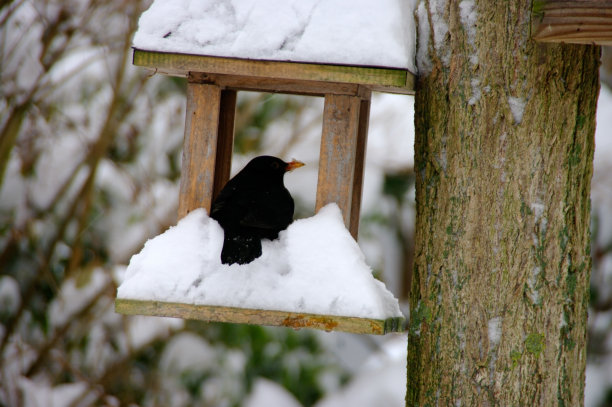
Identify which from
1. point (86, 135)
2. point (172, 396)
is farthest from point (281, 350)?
point (86, 135)

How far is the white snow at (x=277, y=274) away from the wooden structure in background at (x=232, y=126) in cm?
3

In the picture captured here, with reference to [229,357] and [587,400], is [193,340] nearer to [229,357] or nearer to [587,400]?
[229,357]

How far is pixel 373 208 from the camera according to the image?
601 centimetres

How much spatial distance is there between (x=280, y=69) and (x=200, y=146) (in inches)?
17.6

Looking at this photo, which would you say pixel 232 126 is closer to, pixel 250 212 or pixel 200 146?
pixel 200 146

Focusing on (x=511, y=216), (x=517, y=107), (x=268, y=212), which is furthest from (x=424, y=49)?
(x=268, y=212)

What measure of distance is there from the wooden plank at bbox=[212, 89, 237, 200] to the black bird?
0.15 metres

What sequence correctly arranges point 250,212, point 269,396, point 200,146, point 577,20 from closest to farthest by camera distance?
point 577,20
point 250,212
point 200,146
point 269,396

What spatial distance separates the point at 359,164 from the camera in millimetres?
2492

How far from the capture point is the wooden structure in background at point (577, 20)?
5.39ft

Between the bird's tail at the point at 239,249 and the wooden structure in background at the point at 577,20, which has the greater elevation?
the wooden structure in background at the point at 577,20

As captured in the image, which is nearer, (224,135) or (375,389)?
(224,135)

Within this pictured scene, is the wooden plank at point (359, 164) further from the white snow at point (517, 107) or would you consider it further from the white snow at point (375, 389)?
the white snow at point (375, 389)

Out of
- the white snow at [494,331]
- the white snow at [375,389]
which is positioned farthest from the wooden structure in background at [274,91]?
the white snow at [375,389]
